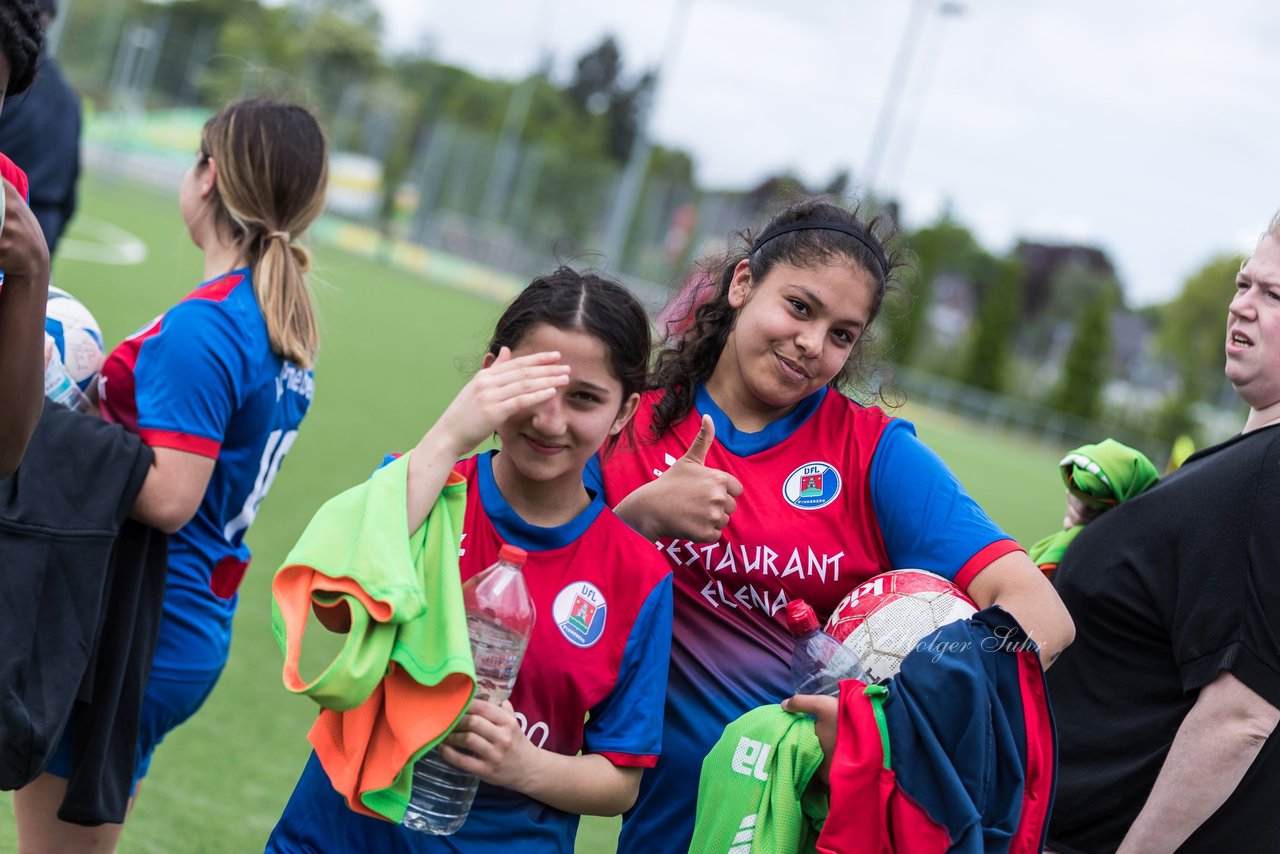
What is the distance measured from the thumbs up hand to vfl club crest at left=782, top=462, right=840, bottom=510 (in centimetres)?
15

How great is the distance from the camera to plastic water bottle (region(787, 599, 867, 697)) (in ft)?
8.02

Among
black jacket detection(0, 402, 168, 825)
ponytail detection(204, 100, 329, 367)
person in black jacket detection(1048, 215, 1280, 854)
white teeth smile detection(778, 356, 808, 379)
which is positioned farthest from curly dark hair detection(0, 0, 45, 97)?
person in black jacket detection(1048, 215, 1280, 854)

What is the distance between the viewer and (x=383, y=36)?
60.9 metres

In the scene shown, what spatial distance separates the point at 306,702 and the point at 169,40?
39.5m

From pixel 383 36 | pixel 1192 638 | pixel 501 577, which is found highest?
pixel 383 36

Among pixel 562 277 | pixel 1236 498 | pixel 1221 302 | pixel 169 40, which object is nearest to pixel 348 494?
pixel 562 277

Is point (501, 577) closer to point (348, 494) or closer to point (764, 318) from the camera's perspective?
point (348, 494)

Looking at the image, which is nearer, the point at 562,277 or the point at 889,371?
the point at 562,277

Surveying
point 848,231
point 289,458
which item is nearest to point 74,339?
point 848,231

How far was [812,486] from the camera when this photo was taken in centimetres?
268

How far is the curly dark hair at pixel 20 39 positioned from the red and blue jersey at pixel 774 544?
132 cm

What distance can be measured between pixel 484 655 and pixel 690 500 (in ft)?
1.73

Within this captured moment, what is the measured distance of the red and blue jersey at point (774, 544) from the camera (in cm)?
258

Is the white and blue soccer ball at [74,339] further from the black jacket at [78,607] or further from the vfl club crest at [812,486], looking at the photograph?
the vfl club crest at [812,486]
